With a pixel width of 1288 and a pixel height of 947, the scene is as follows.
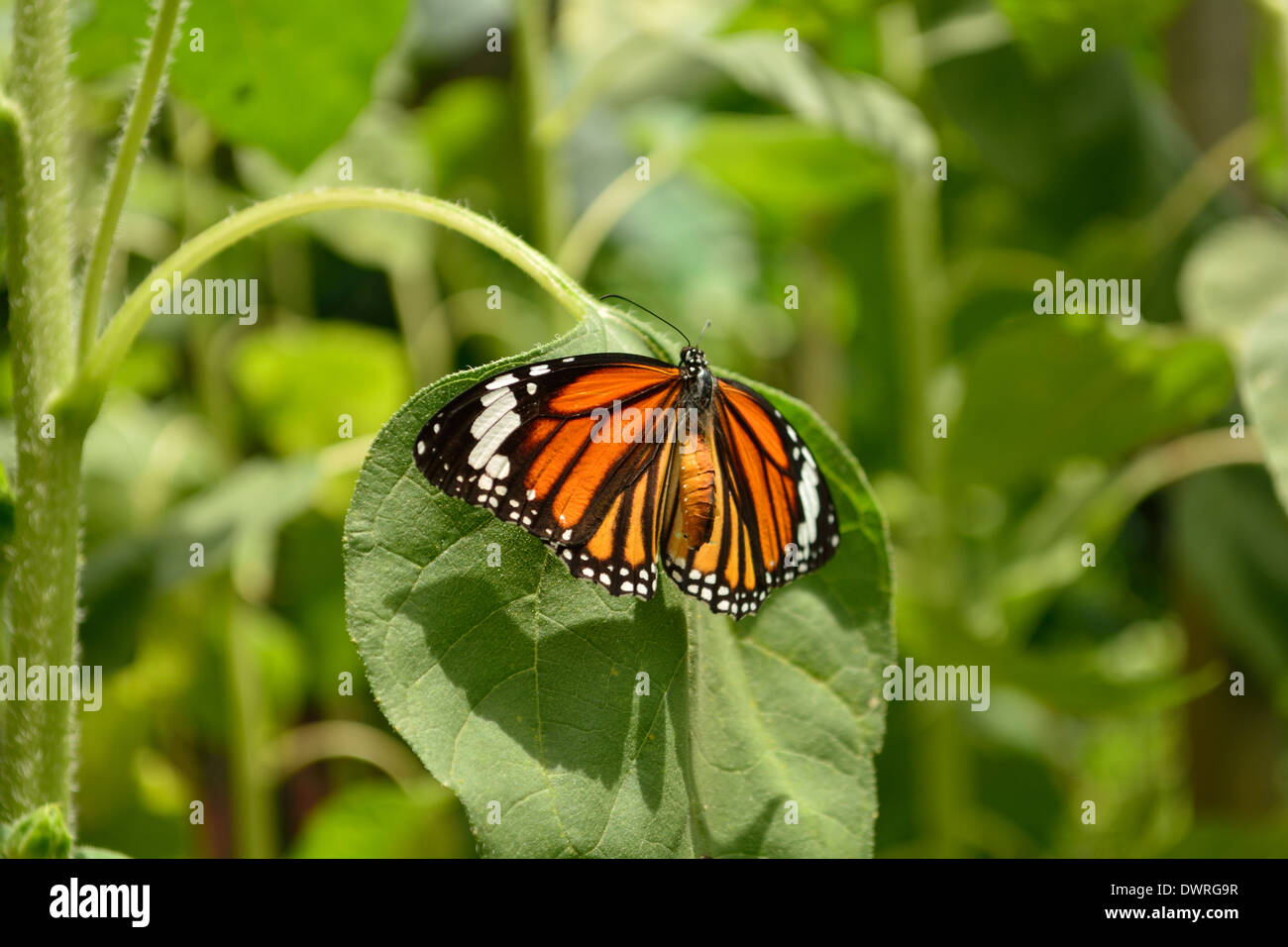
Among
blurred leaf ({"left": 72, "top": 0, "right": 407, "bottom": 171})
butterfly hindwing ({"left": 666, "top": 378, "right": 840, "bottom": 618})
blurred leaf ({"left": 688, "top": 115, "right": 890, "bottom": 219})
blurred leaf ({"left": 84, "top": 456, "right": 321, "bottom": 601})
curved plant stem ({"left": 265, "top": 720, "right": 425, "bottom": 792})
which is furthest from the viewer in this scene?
curved plant stem ({"left": 265, "top": 720, "right": 425, "bottom": 792})

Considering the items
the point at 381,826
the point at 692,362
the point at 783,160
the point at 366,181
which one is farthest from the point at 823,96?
the point at 381,826

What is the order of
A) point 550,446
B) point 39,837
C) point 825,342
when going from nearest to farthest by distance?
point 39,837, point 550,446, point 825,342

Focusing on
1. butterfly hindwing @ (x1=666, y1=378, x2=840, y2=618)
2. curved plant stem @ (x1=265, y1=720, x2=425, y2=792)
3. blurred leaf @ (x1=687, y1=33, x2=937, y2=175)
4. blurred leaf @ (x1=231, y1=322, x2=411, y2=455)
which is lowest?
curved plant stem @ (x1=265, y1=720, x2=425, y2=792)

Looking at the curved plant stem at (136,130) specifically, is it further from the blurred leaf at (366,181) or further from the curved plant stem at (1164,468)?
the curved plant stem at (1164,468)

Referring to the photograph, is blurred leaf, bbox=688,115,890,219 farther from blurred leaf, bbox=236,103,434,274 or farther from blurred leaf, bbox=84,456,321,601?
blurred leaf, bbox=84,456,321,601

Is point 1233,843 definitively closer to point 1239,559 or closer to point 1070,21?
point 1239,559

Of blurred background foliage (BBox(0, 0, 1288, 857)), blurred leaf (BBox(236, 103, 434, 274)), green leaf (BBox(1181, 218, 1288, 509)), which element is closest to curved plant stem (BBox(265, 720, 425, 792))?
blurred background foliage (BBox(0, 0, 1288, 857))

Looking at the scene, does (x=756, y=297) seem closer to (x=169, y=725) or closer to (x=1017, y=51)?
(x=1017, y=51)
